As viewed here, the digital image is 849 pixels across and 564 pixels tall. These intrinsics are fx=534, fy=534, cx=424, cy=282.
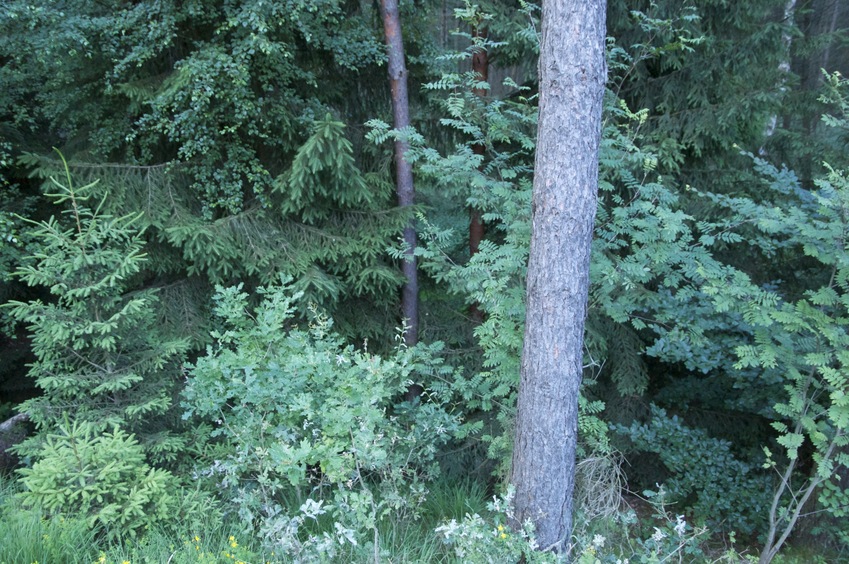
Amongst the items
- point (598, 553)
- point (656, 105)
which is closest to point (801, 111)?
point (656, 105)

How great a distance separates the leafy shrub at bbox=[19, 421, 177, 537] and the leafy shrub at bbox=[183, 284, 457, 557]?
50cm

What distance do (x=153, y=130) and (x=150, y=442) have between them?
8.85 feet

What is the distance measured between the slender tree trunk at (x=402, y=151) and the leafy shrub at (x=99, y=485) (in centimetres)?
254

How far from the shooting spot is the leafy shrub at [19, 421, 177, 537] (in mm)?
3203

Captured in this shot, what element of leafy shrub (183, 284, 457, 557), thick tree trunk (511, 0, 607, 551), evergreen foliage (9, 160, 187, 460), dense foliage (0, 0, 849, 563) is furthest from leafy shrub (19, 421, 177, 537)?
thick tree trunk (511, 0, 607, 551)

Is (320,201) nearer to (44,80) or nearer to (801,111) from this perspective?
(44,80)

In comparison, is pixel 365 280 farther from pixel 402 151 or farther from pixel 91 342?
pixel 91 342

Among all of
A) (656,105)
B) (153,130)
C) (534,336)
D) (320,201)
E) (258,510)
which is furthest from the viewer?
(656,105)

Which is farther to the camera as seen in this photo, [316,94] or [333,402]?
[316,94]

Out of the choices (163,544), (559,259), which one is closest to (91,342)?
(163,544)

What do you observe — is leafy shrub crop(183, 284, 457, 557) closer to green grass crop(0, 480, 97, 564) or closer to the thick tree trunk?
green grass crop(0, 480, 97, 564)

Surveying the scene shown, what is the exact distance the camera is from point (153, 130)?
4766mm

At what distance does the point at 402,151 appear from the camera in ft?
18.1

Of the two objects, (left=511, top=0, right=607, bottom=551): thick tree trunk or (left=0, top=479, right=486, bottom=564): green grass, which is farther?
(left=511, top=0, right=607, bottom=551): thick tree trunk
